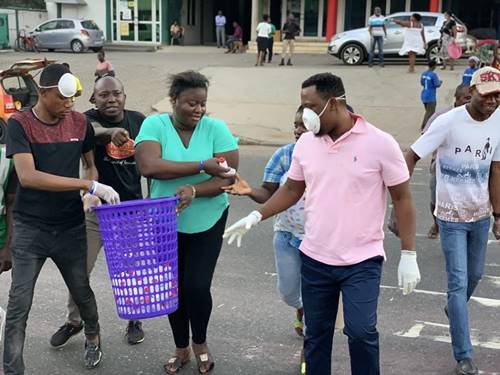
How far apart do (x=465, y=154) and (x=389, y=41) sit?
64.4ft

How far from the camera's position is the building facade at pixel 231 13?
31047 mm

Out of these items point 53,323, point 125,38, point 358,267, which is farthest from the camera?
point 125,38

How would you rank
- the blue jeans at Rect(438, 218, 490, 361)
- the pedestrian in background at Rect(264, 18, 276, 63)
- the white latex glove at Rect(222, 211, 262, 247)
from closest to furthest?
the white latex glove at Rect(222, 211, 262, 247) → the blue jeans at Rect(438, 218, 490, 361) → the pedestrian in background at Rect(264, 18, 276, 63)

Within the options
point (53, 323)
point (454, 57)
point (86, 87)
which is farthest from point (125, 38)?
point (53, 323)

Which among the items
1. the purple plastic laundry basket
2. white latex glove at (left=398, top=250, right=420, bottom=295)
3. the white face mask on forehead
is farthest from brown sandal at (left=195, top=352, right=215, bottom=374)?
the white face mask on forehead

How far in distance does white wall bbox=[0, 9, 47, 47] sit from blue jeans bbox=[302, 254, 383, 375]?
112 feet

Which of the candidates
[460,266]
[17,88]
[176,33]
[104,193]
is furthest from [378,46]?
[104,193]

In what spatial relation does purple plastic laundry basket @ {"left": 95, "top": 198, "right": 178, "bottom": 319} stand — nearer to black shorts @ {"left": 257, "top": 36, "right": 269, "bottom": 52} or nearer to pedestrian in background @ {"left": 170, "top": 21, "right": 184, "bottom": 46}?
black shorts @ {"left": 257, "top": 36, "right": 269, "bottom": 52}

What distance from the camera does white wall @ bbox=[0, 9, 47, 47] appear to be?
34125 mm

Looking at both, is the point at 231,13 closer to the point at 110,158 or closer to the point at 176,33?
the point at 176,33

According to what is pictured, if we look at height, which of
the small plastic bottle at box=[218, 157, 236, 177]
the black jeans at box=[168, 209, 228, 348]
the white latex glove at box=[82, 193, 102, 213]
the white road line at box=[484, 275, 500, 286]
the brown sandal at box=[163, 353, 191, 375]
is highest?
the small plastic bottle at box=[218, 157, 236, 177]

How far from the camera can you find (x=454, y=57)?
20.8 meters

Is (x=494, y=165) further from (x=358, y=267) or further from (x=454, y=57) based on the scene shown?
(x=454, y=57)

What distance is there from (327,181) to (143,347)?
6.56ft
